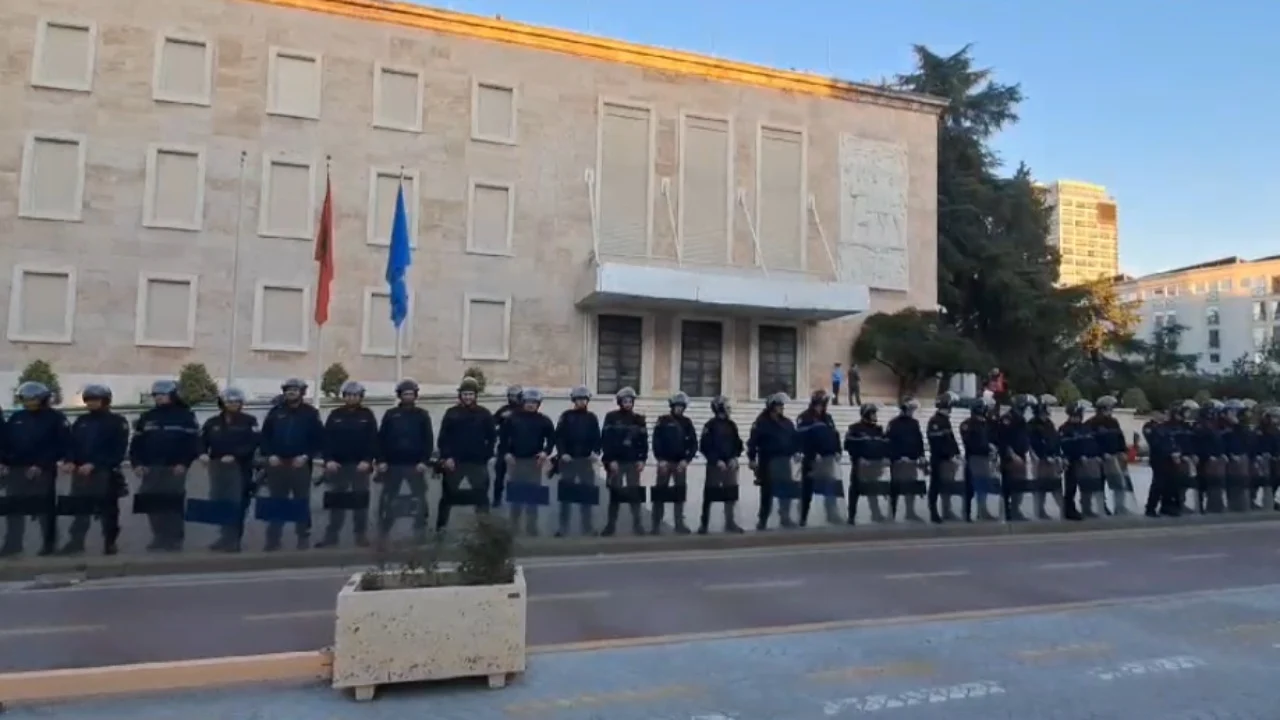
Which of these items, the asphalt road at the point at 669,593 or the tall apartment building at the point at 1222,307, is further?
the tall apartment building at the point at 1222,307

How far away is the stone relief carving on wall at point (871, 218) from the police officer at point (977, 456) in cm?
2122

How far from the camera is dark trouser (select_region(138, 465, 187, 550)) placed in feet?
34.3

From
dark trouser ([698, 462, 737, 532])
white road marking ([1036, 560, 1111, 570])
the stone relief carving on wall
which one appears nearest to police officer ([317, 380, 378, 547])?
dark trouser ([698, 462, 737, 532])

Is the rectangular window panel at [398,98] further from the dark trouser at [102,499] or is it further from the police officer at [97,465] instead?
the dark trouser at [102,499]

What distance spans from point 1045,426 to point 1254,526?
14.5ft

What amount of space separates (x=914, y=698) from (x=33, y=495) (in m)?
9.00

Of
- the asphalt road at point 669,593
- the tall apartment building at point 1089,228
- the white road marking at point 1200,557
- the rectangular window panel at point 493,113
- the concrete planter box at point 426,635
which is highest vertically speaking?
the tall apartment building at point 1089,228

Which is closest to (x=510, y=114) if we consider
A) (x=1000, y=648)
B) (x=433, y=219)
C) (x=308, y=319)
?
(x=433, y=219)

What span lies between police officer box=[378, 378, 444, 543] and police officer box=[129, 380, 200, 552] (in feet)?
6.54

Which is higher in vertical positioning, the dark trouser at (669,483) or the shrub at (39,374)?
the shrub at (39,374)

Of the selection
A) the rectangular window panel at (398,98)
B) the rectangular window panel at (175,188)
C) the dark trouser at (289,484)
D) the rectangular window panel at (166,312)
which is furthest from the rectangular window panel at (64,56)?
the dark trouser at (289,484)

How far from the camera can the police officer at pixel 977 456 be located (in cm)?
1406

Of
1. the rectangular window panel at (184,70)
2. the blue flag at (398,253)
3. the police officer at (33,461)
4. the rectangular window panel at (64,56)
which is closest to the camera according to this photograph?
the police officer at (33,461)

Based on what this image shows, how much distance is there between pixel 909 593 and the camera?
30.2 feet
